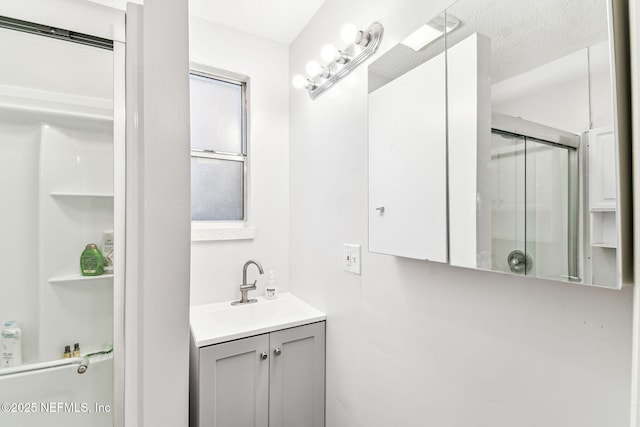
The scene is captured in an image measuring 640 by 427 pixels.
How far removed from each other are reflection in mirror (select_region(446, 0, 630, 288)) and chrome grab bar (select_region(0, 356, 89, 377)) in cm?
116

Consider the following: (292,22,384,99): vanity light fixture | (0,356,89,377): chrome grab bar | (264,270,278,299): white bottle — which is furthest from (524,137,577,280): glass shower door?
(264,270,278,299): white bottle

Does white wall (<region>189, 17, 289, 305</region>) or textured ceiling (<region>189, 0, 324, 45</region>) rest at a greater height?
textured ceiling (<region>189, 0, 324, 45</region>)

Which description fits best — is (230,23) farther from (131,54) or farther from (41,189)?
(131,54)

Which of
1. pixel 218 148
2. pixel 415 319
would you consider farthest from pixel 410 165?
pixel 218 148

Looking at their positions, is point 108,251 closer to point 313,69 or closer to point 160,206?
point 160,206

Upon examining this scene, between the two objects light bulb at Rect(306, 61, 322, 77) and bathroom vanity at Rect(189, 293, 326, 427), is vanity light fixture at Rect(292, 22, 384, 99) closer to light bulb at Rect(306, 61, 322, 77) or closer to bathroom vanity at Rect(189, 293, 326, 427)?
light bulb at Rect(306, 61, 322, 77)

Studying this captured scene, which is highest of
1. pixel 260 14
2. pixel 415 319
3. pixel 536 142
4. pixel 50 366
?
pixel 260 14

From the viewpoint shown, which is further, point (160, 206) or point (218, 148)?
point (218, 148)

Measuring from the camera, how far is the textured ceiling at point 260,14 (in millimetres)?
1485

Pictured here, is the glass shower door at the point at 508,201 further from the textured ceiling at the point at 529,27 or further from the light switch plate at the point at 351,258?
the light switch plate at the point at 351,258

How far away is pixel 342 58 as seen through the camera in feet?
4.13

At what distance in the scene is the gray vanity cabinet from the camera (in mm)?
1173

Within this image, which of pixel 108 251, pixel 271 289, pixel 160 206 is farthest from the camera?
pixel 271 289

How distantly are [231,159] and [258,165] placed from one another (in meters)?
0.18
